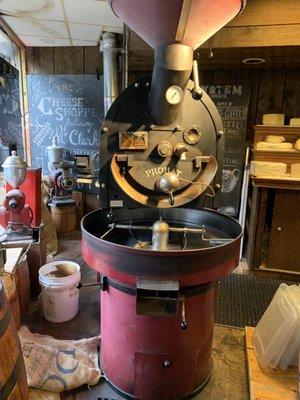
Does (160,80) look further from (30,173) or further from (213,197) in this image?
(30,173)

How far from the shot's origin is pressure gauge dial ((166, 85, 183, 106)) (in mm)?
1482

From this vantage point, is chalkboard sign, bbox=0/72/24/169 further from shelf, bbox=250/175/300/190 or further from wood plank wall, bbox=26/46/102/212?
shelf, bbox=250/175/300/190

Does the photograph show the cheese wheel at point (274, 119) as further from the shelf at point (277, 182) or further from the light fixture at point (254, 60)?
the shelf at point (277, 182)

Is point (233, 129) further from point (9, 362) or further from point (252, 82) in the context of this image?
point (9, 362)

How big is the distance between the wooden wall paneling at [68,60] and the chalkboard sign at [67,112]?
98 mm

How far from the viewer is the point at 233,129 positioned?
333 cm

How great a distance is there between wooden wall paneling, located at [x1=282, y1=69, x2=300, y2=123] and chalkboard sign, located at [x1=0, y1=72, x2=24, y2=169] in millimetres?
3145

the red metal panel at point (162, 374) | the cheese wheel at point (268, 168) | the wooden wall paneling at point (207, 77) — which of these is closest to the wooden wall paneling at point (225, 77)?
the wooden wall paneling at point (207, 77)

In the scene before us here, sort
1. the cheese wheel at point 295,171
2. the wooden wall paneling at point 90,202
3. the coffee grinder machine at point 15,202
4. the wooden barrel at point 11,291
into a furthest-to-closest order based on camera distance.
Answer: the wooden wall paneling at point 90,202 < the cheese wheel at point 295,171 < the coffee grinder machine at point 15,202 < the wooden barrel at point 11,291

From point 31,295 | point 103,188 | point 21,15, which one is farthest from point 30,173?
point 21,15

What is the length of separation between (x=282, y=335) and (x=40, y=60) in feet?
13.1

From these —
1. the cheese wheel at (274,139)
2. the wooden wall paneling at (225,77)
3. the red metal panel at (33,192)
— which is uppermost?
the wooden wall paneling at (225,77)

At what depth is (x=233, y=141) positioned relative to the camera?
3.36 m

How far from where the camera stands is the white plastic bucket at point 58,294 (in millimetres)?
2113
